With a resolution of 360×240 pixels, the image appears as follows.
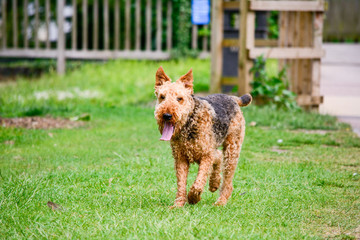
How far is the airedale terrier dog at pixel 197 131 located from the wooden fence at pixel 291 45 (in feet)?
14.1

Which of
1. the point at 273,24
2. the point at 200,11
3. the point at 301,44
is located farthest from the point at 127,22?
the point at 301,44

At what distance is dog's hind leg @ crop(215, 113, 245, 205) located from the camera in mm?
4137

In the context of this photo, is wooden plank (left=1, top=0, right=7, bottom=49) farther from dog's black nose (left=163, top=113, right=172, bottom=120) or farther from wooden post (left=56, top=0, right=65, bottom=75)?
dog's black nose (left=163, top=113, right=172, bottom=120)

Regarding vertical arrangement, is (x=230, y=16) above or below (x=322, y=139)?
above

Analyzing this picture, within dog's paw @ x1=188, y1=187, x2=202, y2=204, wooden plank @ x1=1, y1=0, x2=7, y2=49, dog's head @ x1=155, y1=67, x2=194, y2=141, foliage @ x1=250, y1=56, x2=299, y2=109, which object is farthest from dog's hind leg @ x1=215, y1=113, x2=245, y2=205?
wooden plank @ x1=1, y1=0, x2=7, y2=49

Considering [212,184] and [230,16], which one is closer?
[212,184]

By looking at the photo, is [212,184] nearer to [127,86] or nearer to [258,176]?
[258,176]

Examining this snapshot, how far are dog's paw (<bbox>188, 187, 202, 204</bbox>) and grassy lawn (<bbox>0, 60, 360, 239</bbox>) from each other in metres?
0.06

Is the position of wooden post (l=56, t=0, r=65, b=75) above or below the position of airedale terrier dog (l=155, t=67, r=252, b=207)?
above

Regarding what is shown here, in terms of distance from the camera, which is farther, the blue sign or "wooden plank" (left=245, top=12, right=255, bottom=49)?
the blue sign

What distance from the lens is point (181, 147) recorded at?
149 inches

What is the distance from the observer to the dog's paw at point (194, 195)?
12.2 ft

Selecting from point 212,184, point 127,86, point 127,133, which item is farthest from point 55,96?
point 212,184

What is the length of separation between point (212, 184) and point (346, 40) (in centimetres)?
1920
